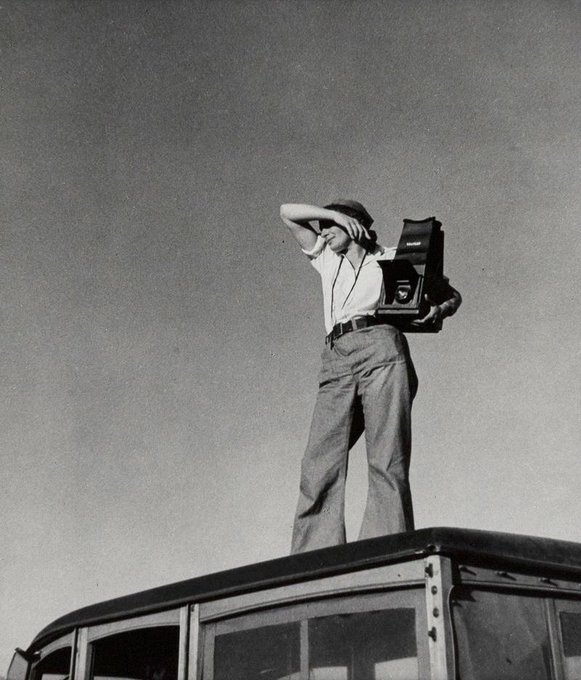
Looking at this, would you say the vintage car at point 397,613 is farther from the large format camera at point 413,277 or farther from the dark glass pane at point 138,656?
the large format camera at point 413,277

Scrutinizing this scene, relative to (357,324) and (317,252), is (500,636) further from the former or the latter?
(317,252)

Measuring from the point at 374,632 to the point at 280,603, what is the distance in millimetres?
482

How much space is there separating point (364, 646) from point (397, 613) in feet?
0.78

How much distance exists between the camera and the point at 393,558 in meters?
3.25

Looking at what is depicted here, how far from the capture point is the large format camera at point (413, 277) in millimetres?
5211

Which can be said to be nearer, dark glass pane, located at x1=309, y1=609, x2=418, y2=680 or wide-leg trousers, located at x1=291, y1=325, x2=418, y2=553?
dark glass pane, located at x1=309, y1=609, x2=418, y2=680

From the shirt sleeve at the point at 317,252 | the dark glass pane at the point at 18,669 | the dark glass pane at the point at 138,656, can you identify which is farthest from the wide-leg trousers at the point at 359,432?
the dark glass pane at the point at 18,669

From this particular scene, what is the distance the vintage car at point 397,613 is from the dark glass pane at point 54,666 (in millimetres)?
1895

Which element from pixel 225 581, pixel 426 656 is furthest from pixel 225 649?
pixel 426 656

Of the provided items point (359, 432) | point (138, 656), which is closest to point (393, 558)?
point (359, 432)

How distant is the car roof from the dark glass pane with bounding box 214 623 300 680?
0.62ft

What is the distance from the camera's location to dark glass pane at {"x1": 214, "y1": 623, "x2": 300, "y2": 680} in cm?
357

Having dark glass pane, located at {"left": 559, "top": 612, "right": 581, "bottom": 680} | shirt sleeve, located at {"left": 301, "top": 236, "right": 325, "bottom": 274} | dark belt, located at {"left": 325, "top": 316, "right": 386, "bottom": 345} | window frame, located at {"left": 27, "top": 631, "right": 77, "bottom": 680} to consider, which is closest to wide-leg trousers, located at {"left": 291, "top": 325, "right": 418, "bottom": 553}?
dark belt, located at {"left": 325, "top": 316, "right": 386, "bottom": 345}

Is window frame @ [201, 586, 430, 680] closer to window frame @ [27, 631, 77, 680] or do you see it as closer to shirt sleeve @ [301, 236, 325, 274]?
window frame @ [27, 631, 77, 680]
